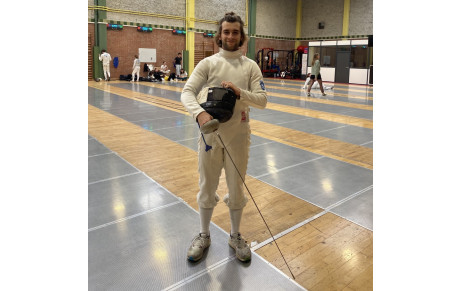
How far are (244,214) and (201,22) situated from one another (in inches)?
859

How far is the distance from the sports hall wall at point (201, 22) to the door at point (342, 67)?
107 inches

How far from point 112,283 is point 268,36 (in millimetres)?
26840

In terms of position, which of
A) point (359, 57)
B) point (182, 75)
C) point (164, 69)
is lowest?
point (182, 75)

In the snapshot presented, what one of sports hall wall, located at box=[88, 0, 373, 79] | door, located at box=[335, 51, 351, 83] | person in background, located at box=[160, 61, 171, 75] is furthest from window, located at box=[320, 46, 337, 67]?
person in background, located at box=[160, 61, 171, 75]

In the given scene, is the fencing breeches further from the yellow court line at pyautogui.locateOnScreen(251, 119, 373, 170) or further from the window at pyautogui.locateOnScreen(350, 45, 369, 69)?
the window at pyautogui.locateOnScreen(350, 45, 369, 69)

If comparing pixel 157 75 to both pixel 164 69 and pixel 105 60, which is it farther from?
pixel 105 60

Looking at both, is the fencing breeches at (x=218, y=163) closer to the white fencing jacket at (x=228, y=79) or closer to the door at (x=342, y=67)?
the white fencing jacket at (x=228, y=79)

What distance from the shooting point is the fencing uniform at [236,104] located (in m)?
2.33

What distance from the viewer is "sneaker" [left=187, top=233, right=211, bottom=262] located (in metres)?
2.52

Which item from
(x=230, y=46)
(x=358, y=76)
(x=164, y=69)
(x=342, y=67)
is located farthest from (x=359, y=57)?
(x=230, y=46)

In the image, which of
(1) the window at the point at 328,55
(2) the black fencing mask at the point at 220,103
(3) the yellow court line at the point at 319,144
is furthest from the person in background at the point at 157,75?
(2) the black fencing mask at the point at 220,103

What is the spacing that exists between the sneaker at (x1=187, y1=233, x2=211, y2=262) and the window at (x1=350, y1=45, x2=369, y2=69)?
2190 centimetres

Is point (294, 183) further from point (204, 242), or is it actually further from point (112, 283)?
point (112, 283)

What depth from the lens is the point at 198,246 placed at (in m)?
2.58
